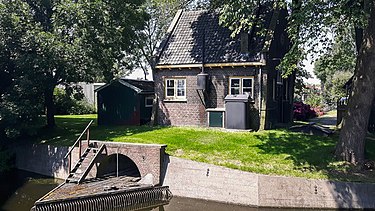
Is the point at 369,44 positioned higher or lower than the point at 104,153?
higher

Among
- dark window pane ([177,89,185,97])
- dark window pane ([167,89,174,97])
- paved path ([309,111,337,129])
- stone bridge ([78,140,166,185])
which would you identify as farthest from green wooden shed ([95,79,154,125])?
paved path ([309,111,337,129])

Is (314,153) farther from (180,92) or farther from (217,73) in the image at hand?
(180,92)

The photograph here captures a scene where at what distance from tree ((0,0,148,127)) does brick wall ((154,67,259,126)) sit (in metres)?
3.58

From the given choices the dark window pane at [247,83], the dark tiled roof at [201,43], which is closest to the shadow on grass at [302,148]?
the dark window pane at [247,83]

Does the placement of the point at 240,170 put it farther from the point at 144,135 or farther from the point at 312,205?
the point at 144,135

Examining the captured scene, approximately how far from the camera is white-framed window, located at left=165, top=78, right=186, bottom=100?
20.4 m

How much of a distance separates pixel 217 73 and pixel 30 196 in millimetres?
11367

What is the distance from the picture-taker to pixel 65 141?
17969 mm

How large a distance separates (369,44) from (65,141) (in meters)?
15.0

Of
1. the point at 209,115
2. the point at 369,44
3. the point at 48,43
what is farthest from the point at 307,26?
the point at 48,43

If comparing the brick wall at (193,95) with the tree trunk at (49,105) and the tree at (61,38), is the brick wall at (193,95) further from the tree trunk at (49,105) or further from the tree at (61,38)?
the tree trunk at (49,105)

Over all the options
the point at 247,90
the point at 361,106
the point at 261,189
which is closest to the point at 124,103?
the point at 247,90

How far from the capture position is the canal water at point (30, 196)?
12.4 metres

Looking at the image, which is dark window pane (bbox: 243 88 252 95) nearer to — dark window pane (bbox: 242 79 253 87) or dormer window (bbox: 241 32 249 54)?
dark window pane (bbox: 242 79 253 87)
